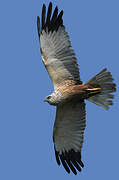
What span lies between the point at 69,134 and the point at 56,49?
7.06 feet

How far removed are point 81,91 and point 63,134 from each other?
4.42ft

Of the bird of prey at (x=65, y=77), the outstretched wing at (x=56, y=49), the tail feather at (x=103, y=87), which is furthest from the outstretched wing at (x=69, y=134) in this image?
the outstretched wing at (x=56, y=49)

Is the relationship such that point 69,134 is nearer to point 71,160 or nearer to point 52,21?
point 71,160

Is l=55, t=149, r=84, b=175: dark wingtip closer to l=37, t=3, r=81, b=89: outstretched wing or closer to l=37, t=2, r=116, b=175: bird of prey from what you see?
l=37, t=2, r=116, b=175: bird of prey

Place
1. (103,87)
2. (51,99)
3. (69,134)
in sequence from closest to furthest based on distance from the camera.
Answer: (51,99), (103,87), (69,134)

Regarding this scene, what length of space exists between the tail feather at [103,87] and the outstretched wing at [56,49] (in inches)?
16.4

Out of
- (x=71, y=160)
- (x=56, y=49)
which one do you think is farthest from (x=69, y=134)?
(x=56, y=49)

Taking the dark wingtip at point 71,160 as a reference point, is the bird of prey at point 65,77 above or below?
above

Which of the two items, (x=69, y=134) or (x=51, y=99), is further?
(x=69, y=134)

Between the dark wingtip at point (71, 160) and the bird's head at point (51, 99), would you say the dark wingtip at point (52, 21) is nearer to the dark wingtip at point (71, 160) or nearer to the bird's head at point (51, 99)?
the bird's head at point (51, 99)

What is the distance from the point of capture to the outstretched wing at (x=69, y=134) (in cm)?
1121

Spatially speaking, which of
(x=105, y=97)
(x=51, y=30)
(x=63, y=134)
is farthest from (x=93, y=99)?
(x=51, y=30)

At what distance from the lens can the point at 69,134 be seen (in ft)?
37.7

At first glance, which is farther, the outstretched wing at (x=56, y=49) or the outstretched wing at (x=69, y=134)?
the outstretched wing at (x=69, y=134)
